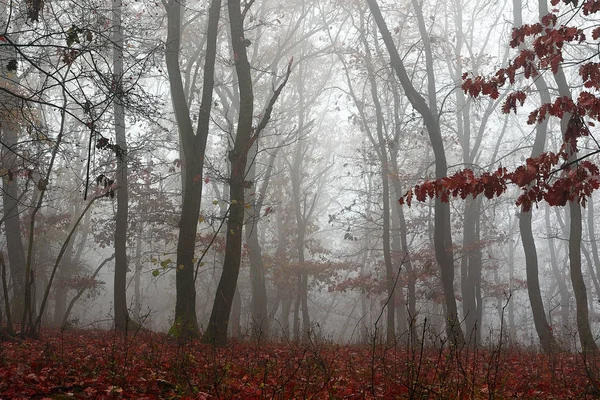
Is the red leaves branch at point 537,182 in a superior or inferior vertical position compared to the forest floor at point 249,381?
superior

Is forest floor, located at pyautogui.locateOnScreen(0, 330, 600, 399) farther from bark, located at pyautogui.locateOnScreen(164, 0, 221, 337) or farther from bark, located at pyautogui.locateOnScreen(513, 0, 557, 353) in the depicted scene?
bark, located at pyautogui.locateOnScreen(513, 0, 557, 353)

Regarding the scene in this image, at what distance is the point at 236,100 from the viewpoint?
18672 mm

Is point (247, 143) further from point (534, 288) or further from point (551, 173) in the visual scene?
point (534, 288)

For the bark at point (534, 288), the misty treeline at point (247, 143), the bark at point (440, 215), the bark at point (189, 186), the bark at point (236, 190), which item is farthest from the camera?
the bark at point (534, 288)

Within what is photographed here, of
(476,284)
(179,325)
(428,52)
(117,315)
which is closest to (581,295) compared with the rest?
(476,284)

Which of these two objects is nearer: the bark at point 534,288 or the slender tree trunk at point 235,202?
the slender tree trunk at point 235,202

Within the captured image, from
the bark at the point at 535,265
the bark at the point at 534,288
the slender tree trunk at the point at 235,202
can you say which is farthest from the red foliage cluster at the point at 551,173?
the bark at the point at 534,288

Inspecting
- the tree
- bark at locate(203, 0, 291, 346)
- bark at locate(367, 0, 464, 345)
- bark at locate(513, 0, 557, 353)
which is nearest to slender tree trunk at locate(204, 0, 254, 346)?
bark at locate(203, 0, 291, 346)

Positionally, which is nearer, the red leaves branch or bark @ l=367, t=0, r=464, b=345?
the red leaves branch

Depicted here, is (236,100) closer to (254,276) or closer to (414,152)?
(254,276)

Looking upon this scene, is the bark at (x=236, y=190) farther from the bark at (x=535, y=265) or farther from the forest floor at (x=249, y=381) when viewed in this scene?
the bark at (x=535, y=265)

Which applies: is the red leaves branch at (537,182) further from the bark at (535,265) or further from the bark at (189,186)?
the bark at (535,265)

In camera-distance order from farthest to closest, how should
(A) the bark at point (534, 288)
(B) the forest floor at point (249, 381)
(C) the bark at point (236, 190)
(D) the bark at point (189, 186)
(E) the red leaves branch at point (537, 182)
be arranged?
(A) the bark at point (534, 288)
(D) the bark at point (189, 186)
(C) the bark at point (236, 190)
(E) the red leaves branch at point (537, 182)
(B) the forest floor at point (249, 381)

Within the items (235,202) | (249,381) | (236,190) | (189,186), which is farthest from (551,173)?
(189,186)
